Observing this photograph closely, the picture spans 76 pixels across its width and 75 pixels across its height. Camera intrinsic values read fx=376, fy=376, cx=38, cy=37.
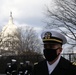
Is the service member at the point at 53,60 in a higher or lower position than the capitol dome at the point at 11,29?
lower

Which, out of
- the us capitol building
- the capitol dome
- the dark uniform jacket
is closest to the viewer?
the dark uniform jacket

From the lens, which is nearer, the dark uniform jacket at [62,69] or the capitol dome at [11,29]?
the dark uniform jacket at [62,69]

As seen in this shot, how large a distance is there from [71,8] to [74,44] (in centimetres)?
349

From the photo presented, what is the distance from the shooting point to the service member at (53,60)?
15.7 ft

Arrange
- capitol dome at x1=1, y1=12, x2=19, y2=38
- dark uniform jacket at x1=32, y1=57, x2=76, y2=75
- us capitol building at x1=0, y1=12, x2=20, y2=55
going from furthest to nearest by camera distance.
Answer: capitol dome at x1=1, y1=12, x2=19, y2=38
us capitol building at x1=0, y1=12, x2=20, y2=55
dark uniform jacket at x1=32, y1=57, x2=76, y2=75

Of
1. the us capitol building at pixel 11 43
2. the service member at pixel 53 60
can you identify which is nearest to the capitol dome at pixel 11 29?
the us capitol building at pixel 11 43

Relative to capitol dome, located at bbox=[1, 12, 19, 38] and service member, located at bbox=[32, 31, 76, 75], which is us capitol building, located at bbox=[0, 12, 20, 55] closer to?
capitol dome, located at bbox=[1, 12, 19, 38]

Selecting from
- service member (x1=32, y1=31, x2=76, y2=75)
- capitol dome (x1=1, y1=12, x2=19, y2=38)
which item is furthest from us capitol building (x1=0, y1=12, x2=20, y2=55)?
service member (x1=32, y1=31, x2=76, y2=75)

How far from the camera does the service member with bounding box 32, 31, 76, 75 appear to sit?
15.7ft

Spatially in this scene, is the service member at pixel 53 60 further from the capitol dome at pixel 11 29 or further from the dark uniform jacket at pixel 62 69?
the capitol dome at pixel 11 29

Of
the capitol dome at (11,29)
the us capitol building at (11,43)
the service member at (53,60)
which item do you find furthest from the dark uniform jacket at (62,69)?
the capitol dome at (11,29)

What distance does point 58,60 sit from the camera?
4.87 metres

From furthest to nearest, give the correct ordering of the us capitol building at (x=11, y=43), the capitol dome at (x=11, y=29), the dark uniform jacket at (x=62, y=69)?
the capitol dome at (x=11, y=29)
the us capitol building at (x=11, y=43)
the dark uniform jacket at (x=62, y=69)

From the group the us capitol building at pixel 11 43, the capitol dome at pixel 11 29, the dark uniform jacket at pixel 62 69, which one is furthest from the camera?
the capitol dome at pixel 11 29
